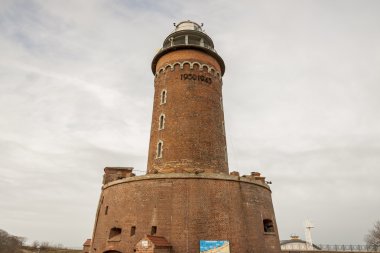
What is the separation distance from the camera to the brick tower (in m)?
13.6

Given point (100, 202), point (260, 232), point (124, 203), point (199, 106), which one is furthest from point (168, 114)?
point (260, 232)

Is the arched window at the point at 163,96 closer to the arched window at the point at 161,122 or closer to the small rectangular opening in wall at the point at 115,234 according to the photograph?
the arched window at the point at 161,122

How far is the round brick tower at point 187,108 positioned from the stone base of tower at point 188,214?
5.65 feet

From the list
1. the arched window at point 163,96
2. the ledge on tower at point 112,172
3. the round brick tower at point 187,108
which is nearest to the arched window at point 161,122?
the round brick tower at point 187,108

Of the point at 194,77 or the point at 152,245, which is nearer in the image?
the point at 152,245

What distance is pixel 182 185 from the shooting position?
47.8ft

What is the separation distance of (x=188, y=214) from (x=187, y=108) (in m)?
7.45

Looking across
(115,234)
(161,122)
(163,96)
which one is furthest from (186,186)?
(163,96)

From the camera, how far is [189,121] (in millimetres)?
17922

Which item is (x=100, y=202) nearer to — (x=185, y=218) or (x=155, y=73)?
(x=185, y=218)

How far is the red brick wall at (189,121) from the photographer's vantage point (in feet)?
55.8

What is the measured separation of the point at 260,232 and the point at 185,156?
20.7ft

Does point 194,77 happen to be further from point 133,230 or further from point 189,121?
point 133,230

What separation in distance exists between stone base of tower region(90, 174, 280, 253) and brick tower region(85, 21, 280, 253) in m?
0.05
